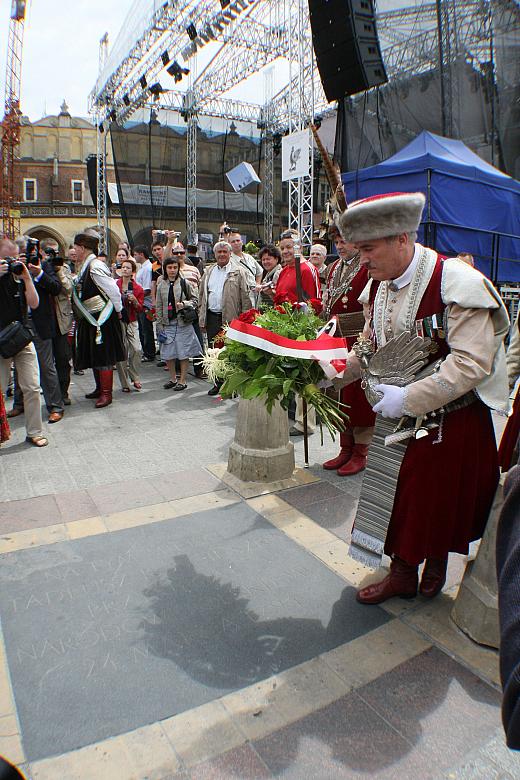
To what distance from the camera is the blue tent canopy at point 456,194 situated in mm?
8672

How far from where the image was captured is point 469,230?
9164 mm

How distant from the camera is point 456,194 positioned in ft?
29.2

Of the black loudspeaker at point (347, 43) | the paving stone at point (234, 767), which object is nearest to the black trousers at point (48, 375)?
the paving stone at point (234, 767)

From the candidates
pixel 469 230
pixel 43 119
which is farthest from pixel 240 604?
pixel 43 119

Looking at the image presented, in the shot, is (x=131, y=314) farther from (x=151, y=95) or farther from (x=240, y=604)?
(x=151, y=95)

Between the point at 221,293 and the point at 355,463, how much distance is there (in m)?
3.57

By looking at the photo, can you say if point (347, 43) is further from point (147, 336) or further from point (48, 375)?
point (48, 375)

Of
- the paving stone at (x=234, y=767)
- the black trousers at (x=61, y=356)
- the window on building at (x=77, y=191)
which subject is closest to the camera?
the paving stone at (x=234, y=767)

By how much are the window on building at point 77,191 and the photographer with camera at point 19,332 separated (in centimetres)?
5226

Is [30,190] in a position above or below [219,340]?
above

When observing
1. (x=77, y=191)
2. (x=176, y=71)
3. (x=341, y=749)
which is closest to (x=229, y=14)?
(x=176, y=71)

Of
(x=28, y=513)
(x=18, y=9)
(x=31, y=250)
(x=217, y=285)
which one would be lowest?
(x=28, y=513)

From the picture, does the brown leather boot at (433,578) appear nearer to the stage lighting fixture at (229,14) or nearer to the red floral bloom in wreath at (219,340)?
the red floral bloom in wreath at (219,340)

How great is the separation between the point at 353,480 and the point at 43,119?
60.6 meters
